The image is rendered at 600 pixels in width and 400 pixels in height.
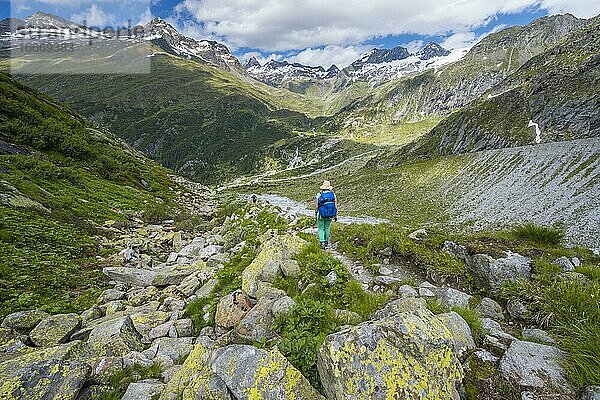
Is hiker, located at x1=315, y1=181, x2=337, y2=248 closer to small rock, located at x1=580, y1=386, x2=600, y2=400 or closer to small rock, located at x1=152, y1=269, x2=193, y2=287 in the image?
small rock, located at x1=152, y1=269, x2=193, y2=287

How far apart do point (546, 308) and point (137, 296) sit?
492 inches

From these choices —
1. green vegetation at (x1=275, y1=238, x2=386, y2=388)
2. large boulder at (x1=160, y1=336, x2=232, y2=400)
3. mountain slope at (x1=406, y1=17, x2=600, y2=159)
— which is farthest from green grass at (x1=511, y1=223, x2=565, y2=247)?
mountain slope at (x1=406, y1=17, x2=600, y2=159)

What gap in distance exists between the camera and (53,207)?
1909cm

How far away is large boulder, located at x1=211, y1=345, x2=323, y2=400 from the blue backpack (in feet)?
23.3

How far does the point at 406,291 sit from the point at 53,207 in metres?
21.9

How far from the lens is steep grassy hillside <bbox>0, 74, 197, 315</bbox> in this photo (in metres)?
11.1

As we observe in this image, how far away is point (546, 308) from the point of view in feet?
20.7

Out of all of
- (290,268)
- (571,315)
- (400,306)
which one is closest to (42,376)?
(290,268)

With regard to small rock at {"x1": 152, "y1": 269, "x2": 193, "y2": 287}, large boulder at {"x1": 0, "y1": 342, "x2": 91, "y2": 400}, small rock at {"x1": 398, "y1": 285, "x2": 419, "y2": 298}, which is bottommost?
small rock at {"x1": 152, "y1": 269, "x2": 193, "y2": 287}

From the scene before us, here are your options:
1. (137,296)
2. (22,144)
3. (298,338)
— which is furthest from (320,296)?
(22,144)

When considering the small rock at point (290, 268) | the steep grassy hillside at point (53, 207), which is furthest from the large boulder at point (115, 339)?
the small rock at point (290, 268)

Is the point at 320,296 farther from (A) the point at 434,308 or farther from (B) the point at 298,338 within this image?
(A) the point at 434,308

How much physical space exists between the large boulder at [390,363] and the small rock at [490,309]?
2842 millimetres

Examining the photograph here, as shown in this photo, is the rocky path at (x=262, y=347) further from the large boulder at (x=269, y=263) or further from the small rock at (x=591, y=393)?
the small rock at (x=591, y=393)
